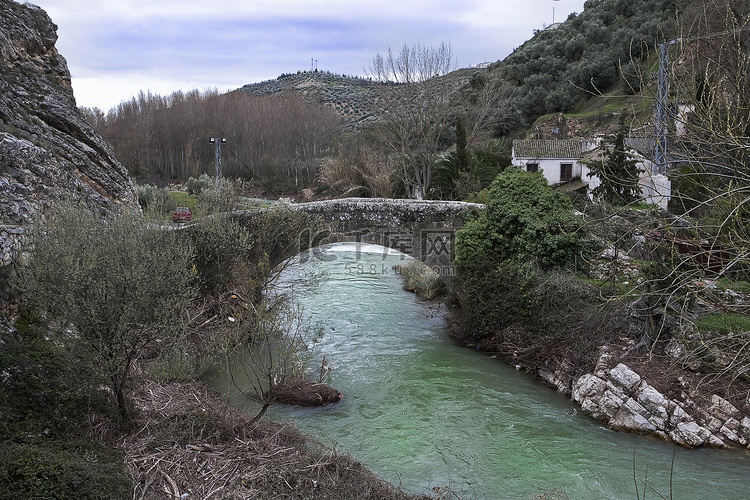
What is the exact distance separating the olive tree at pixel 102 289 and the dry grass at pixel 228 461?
2.38ft

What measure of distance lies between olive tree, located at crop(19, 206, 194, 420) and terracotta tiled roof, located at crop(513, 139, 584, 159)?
25185mm

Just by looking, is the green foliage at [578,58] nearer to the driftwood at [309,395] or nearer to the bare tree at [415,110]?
the bare tree at [415,110]

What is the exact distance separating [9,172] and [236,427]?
6.20 metres

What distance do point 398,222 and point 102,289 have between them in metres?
10.2

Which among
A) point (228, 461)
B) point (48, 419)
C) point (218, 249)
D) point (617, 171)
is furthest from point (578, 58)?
point (48, 419)

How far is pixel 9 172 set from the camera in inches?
401

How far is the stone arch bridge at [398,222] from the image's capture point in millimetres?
15883

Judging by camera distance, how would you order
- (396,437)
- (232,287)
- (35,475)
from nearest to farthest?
(35,475)
(396,437)
(232,287)

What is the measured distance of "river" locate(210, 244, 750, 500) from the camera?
8.47 meters

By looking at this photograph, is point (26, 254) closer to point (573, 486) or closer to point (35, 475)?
point (35, 475)

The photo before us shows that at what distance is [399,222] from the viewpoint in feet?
52.9

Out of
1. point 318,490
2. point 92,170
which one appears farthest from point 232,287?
point 318,490

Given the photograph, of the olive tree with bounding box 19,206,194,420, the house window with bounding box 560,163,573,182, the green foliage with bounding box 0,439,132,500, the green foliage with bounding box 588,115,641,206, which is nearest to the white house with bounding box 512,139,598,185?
the house window with bounding box 560,163,573,182

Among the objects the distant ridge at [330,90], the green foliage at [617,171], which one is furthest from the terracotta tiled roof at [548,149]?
the distant ridge at [330,90]
